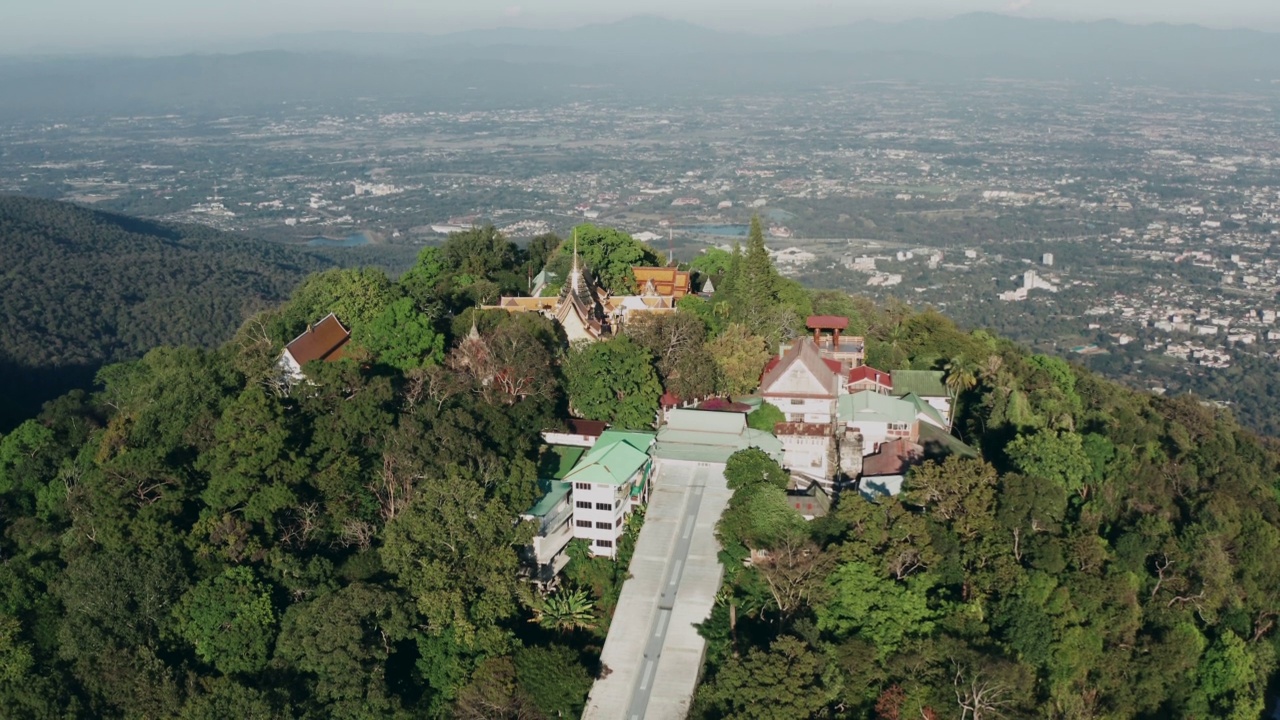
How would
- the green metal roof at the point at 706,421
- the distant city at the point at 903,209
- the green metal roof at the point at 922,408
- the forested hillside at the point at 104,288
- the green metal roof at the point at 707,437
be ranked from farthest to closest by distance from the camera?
the distant city at the point at 903,209 → the forested hillside at the point at 104,288 → the green metal roof at the point at 922,408 → the green metal roof at the point at 706,421 → the green metal roof at the point at 707,437

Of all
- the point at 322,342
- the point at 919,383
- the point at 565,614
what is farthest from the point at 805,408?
the point at 322,342

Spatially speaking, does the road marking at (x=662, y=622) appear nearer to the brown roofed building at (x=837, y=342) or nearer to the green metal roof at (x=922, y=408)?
the green metal roof at (x=922, y=408)

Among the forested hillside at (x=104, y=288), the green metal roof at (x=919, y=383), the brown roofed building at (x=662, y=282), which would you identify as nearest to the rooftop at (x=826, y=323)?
the green metal roof at (x=919, y=383)

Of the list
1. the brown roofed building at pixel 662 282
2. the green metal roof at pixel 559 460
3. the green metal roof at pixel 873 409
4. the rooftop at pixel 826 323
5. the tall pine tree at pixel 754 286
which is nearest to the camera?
the green metal roof at pixel 559 460

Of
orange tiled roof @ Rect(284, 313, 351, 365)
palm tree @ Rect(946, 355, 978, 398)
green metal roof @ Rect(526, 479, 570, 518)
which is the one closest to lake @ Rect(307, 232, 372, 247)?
orange tiled roof @ Rect(284, 313, 351, 365)

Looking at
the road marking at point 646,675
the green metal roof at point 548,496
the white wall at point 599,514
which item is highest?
the green metal roof at point 548,496

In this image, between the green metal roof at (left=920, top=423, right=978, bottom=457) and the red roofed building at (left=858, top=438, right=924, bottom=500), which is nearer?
the red roofed building at (left=858, top=438, right=924, bottom=500)

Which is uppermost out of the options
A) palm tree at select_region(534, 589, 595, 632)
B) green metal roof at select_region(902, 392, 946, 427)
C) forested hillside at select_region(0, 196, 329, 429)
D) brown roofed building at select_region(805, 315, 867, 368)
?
brown roofed building at select_region(805, 315, 867, 368)

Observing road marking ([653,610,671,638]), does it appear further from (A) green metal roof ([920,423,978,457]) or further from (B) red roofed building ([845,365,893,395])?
(B) red roofed building ([845,365,893,395])

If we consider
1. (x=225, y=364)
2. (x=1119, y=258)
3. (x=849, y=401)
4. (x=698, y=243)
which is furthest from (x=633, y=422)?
(x=1119, y=258)
